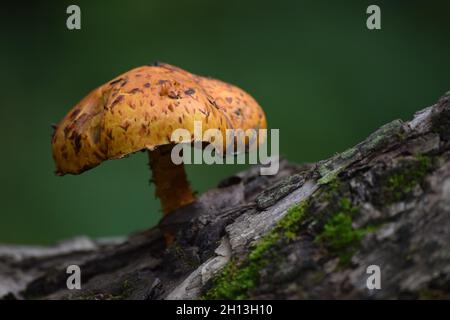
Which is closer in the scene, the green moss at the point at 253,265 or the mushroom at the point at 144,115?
the green moss at the point at 253,265

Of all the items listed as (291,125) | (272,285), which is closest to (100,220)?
(291,125)

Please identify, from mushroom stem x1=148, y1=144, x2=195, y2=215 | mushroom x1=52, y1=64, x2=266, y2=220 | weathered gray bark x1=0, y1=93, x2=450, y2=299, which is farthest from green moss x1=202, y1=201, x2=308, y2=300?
mushroom stem x1=148, y1=144, x2=195, y2=215

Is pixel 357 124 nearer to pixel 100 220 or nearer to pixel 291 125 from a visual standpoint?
pixel 291 125

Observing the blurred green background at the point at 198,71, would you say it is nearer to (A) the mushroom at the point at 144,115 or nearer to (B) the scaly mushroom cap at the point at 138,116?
(A) the mushroom at the point at 144,115

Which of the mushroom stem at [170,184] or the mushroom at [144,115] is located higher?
the mushroom at [144,115]

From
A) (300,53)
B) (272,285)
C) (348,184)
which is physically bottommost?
(272,285)

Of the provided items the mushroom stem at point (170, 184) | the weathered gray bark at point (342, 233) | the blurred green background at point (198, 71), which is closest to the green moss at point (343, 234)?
the weathered gray bark at point (342, 233)

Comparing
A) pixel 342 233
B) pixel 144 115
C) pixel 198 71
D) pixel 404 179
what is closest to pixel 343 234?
pixel 342 233
